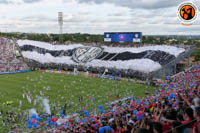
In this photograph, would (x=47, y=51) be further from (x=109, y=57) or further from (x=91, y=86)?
(x=91, y=86)

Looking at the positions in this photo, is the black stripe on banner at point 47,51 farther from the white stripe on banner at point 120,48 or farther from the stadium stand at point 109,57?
the white stripe on banner at point 120,48

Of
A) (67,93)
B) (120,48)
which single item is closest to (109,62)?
(120,48)

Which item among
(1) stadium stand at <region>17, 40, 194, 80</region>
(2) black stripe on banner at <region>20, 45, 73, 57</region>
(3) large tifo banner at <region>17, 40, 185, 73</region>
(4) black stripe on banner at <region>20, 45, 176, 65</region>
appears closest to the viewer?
(1) stadium stand at <region>17, 40, 194, 80</region>

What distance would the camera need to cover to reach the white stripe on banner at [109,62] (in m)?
33.0

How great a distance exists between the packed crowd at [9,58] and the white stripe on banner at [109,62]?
2.74m

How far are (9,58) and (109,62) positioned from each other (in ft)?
72.5

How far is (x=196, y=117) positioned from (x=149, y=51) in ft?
112

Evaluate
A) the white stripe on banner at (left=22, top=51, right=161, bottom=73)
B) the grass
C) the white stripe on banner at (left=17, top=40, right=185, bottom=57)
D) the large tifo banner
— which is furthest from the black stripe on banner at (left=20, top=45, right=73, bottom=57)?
the grass

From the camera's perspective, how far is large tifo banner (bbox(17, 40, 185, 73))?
113ft

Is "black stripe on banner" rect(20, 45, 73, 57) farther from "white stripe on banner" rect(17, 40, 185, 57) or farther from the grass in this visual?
the grass

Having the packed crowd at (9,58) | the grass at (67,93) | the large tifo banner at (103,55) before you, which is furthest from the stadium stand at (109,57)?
the grass at (67,93)

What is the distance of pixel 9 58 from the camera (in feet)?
151

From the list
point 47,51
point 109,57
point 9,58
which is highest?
point 47,51

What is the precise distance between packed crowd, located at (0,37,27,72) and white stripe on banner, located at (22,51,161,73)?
2.74 m
